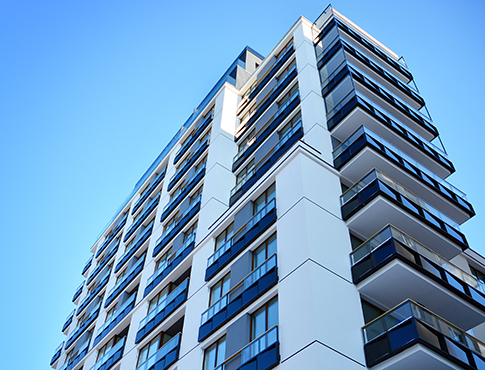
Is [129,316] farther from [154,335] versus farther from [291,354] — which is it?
[291,354]

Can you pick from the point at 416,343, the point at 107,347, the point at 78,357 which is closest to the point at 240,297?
the point at 416,343

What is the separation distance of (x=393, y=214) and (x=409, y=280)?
3537mm

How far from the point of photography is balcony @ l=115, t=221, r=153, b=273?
38.5 m

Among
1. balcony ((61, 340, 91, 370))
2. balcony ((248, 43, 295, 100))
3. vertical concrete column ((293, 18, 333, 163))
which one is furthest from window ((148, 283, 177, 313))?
balcony ((248, 43, 295, 100))

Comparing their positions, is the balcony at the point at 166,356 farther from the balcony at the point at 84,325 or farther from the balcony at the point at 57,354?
the balcony at the point at 57,354

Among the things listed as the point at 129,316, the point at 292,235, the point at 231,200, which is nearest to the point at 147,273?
the point at 129,316

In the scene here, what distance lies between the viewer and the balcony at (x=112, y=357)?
2962 cm

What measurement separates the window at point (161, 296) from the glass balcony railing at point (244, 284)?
6814 millimetres

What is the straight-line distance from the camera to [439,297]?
18156 millimetres

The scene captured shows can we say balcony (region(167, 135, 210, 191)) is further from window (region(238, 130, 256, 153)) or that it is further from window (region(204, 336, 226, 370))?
window (region(204, 336, 226, 370))

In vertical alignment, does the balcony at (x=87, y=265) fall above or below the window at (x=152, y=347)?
above

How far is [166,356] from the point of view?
23.6 metres

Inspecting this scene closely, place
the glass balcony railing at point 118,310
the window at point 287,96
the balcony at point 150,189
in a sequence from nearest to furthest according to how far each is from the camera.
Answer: the window at point 287,96
the glass balcony railing at point 118,310
the balcony at point 150,189

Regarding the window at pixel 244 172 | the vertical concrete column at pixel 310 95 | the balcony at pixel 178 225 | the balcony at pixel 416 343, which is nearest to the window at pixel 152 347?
the balcony at pixel 178 225
